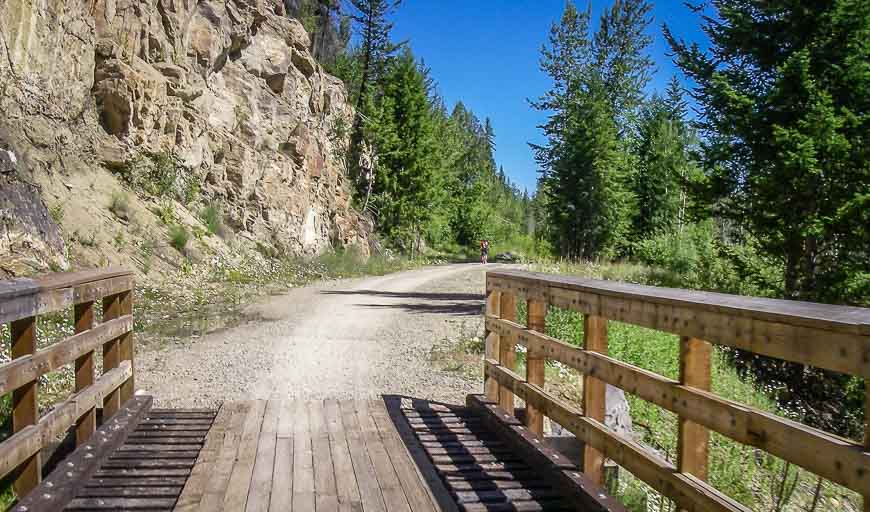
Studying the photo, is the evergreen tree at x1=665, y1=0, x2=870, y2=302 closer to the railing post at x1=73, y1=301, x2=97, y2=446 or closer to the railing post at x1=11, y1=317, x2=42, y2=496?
the railing post at x1=73, y1=301, x2=97, y2=446

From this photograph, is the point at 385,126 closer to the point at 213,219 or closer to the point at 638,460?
the point at 213,219

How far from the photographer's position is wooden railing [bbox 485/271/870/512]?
2.43 metres

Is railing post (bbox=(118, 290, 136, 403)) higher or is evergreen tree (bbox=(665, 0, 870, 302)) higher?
evergreen tree (bbox=(665, 0, 870, 302))

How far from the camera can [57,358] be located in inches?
166

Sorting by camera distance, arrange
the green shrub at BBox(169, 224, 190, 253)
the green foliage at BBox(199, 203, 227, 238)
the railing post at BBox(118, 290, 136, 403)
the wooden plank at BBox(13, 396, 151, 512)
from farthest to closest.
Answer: the green foliage at BBox(199, 203, 227, 238) → the green shrub at BBox(169, 224, 190, 253) → the railing post at BBox(118, 290, 136, 403) → the wooden plank at BBox(13, 396, 151, 512)

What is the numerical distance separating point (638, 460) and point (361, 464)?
2.07m

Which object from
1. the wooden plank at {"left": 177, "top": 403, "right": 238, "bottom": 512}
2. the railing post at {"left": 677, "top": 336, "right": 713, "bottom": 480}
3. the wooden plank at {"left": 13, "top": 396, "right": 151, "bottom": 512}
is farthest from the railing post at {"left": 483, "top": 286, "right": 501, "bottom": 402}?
the wooden plank at {"left": 13, "top": 396, "right": 151, "bottom": 512}

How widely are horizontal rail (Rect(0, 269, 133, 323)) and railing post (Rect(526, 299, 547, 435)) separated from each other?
3364mm

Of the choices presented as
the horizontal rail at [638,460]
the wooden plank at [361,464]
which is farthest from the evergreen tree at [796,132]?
the wooden plank at [361,464]

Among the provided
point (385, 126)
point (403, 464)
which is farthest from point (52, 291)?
point (385, 126)

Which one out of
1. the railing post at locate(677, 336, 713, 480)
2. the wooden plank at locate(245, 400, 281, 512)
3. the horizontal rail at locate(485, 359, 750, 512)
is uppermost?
the railing post at locate(677, 336, 713, 480)

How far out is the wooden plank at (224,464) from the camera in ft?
13.2

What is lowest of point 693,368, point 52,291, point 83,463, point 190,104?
point 83,463

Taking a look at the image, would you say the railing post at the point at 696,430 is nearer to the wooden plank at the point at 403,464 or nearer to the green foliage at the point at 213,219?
the wooden plank at the point at 403,464
